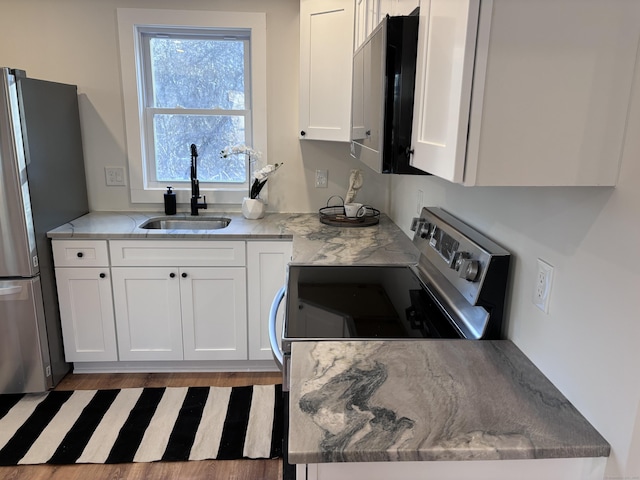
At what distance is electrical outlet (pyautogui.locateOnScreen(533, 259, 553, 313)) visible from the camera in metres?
1.10

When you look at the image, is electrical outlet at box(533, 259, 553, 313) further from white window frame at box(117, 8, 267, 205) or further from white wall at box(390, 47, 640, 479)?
white window frame at box(117, 8, 267, 205)

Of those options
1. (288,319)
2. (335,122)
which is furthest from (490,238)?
(335,122)

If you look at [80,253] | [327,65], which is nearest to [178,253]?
[80,253]

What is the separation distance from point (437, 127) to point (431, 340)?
58 cm

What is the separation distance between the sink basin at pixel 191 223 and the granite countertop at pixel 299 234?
0.15 ft

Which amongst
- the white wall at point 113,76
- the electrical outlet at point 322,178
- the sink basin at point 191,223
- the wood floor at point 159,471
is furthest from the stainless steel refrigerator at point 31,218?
the electrical outlet at point 322,178

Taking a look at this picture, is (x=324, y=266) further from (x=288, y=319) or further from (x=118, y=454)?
(x=118, y=454)

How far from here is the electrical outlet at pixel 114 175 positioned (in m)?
2.93

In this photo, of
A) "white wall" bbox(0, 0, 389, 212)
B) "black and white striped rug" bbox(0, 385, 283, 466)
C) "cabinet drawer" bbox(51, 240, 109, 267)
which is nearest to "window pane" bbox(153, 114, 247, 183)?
"white wall" bbox(0, 0, 389, 212)

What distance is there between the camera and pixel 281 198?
10.1 ft

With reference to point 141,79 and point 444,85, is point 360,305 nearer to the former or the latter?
point 444,85

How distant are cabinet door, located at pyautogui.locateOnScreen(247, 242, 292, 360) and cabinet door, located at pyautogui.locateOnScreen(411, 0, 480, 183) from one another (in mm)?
1367

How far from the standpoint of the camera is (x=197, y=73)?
295cm

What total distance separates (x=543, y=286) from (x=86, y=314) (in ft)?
7.65
